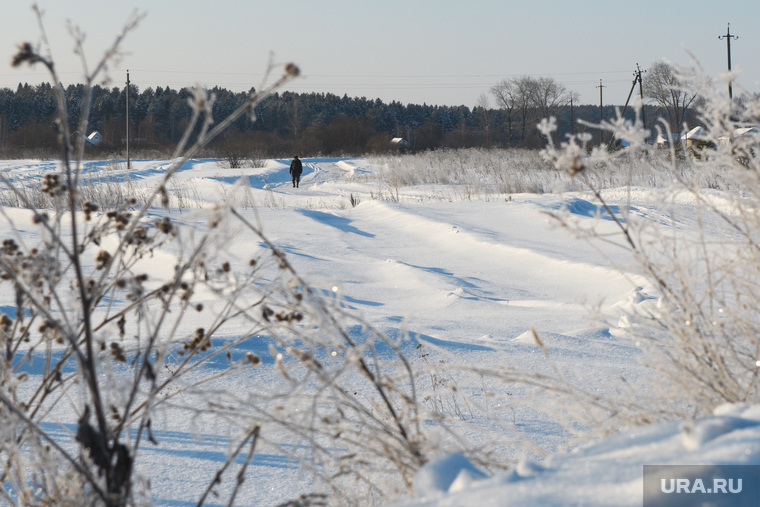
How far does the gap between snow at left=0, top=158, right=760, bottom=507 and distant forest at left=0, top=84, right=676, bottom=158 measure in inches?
1627

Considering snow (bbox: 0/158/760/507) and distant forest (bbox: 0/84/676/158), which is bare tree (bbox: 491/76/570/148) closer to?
distant forest (bbox: 0/84/676/158)

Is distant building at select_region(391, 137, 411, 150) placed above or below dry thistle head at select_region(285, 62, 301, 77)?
above

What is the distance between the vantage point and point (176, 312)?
13.8 feet

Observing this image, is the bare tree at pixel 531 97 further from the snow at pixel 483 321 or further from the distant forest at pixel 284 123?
the snow at pixel 483 321

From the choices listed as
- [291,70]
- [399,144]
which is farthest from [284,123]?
[291,70]

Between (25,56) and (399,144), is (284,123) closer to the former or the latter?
(399,144)

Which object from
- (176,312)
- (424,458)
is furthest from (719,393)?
(176,312)

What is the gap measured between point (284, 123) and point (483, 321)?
235 feet

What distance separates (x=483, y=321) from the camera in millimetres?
4098

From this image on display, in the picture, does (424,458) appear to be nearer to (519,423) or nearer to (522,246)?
(519,423)

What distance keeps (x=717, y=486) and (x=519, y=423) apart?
1.40 meters

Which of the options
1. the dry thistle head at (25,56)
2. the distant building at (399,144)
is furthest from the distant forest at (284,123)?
the dry thistle head at (25,56)

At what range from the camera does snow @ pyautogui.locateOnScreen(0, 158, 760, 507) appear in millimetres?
1100

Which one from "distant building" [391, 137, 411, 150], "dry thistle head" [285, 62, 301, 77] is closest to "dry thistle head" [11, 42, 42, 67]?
"dry thistle head" [285, 62, 301, 77]
